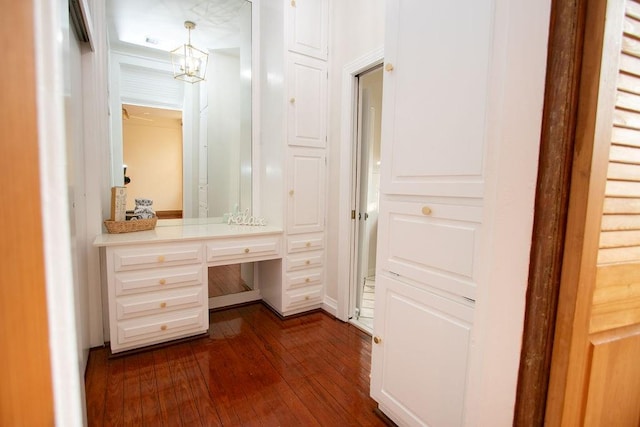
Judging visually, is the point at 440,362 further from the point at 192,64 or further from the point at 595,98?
the point at 192,64

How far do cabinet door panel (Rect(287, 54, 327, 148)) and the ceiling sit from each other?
0.81m

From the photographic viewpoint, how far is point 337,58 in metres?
2.62

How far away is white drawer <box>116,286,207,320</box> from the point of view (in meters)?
1.96

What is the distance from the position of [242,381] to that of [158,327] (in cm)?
75

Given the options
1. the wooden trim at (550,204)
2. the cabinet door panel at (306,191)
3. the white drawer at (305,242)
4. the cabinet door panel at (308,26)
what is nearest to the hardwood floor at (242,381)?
the white drawer at (305,242)

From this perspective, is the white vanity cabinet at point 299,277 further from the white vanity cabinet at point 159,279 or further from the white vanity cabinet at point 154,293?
the white vanity cabinet at point 154,293

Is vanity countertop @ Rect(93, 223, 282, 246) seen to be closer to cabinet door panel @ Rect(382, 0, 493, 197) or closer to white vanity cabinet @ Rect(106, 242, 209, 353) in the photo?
white vanity cabinet @ Rect(106, 242, 209, 353)

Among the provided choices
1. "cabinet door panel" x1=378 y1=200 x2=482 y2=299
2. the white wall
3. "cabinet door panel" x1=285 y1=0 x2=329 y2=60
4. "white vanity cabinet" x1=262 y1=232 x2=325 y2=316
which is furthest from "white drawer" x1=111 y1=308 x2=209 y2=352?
"cabinet door panel" x1=285 y1=0 x2=329 y2=60

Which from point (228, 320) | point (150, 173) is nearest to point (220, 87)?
point (150, 173)

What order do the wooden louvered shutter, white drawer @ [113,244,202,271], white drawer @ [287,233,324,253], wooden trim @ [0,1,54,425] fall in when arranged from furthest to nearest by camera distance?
1. white drawer @ [287,233,324,253]
2. white drawer @ [113,244,202,271]
3. the wooden louvered shutter
4. wooden trim @ [0,1,54,425]

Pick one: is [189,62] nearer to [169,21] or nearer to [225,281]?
[169,21]

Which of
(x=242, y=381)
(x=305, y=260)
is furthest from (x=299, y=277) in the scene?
(x=242, y=381)

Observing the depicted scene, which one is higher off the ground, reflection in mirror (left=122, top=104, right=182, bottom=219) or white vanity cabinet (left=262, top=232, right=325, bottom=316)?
reflection in mirror (left=122, top=104, right=182, bottom=219)

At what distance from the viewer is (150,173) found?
252 cm
